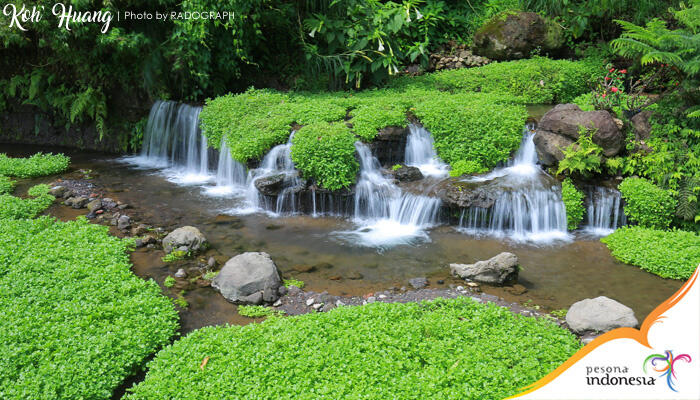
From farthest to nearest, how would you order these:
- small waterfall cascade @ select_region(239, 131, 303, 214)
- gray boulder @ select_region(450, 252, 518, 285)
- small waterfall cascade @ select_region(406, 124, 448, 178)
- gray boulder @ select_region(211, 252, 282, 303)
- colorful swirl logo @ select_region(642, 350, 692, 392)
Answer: small waterfall cascade @ select_region(406, 124, 448, 178)
small waterfall cascade @ select_region(239, 131, 303, 214)
gray boulder @ select_region(450, 252, 518, 285)
gray boulder @ select_region(211, 252, 282, 303)
colorful swirl logo @ select_region(642, 350, 692, 392)

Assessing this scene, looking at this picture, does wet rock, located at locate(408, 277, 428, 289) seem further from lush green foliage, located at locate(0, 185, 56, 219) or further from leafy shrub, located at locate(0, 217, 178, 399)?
lush green foliage, located at locate(0, 185, 56, 219)

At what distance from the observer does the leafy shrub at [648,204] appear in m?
8.98

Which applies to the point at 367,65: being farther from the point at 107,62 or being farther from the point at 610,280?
the point at 610,280

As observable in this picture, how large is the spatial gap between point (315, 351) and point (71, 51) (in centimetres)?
1392

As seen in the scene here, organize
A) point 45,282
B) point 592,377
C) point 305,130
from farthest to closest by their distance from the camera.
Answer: point 305,130 → point 45,282 → point 592,377

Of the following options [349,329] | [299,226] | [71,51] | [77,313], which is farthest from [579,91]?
[71,51]

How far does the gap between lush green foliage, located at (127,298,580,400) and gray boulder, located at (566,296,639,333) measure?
0.38m

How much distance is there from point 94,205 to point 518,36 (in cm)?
1421

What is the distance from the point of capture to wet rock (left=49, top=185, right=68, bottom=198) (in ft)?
37.1

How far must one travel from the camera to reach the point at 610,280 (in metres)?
7.61

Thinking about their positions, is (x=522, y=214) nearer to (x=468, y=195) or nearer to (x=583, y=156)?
(x=468, y=195)

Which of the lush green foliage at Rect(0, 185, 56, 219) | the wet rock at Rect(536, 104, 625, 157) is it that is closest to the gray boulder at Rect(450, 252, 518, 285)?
the wet rock at Rect(536, 104, 625, 157)

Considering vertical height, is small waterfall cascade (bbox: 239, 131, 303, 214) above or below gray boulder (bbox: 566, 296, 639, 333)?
above

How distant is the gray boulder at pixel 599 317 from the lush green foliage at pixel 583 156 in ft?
13.3
